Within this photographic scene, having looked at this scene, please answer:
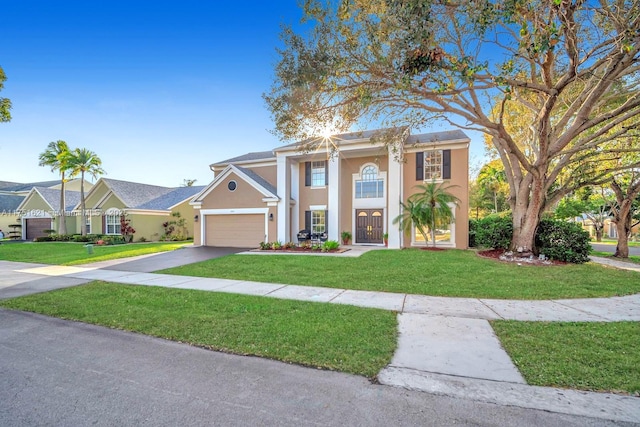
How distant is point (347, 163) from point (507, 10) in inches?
510

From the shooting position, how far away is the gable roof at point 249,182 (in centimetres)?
1781

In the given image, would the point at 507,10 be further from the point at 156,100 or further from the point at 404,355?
the point at 156,100

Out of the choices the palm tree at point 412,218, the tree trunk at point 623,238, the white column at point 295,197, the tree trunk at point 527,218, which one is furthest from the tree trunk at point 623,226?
the white column at point 295,197

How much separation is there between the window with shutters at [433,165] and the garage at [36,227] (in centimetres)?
3485

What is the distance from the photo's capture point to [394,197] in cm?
1661

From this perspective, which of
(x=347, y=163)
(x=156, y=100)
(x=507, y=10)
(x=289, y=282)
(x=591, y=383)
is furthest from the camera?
(x=347, y=163)

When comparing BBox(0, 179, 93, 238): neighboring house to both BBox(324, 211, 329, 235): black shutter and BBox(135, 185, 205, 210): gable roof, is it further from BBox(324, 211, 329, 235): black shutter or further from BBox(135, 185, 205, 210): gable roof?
BBox(324, 211, 329, 235): black shutter

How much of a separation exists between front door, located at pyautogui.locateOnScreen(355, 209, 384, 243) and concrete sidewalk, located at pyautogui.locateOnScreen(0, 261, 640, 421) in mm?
10686

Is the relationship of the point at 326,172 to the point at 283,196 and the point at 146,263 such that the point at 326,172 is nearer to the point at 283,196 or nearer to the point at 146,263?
the point at 283,196

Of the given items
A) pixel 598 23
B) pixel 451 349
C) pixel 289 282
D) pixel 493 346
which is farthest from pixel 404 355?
pixel 598 23

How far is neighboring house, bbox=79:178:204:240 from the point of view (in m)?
23.5

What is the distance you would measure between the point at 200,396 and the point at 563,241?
13.8m

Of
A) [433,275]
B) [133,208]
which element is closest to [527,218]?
[433,275]

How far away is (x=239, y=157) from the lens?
23031 mm
